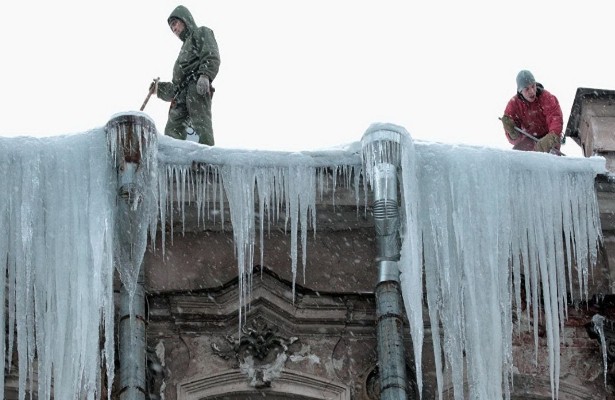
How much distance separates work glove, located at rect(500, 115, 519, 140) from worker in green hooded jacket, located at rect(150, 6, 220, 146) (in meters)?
2.59

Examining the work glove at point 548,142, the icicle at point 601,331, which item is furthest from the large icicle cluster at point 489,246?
the work glove at point 548,142

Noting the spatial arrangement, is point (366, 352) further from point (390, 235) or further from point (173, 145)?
point (173, 145)

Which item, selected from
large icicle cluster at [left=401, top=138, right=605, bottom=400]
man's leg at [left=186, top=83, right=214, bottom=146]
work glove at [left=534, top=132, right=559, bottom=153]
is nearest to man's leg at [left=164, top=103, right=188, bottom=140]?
man's leg at [left=186, top=83, right=214, bottom=146]

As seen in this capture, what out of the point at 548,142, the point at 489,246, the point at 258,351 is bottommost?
the point at 258,351

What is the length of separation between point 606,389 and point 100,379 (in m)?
3.94

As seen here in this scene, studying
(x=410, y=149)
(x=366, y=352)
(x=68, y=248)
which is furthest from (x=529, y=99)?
(x=68, y=248)

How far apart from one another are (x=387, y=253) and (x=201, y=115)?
2.48 meters

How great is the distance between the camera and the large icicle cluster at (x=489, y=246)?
15.5 metres

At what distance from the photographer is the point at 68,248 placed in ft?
50.0

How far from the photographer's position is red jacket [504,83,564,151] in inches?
700

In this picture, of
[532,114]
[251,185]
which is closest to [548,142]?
[532,114]

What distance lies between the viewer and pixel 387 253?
15.5 meters

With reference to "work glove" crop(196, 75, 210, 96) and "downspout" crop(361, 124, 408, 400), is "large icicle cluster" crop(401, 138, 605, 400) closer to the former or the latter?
"downspout" crop(361, 124, 408, 400)

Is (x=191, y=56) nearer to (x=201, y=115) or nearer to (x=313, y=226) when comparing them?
(x=201, y=115)
